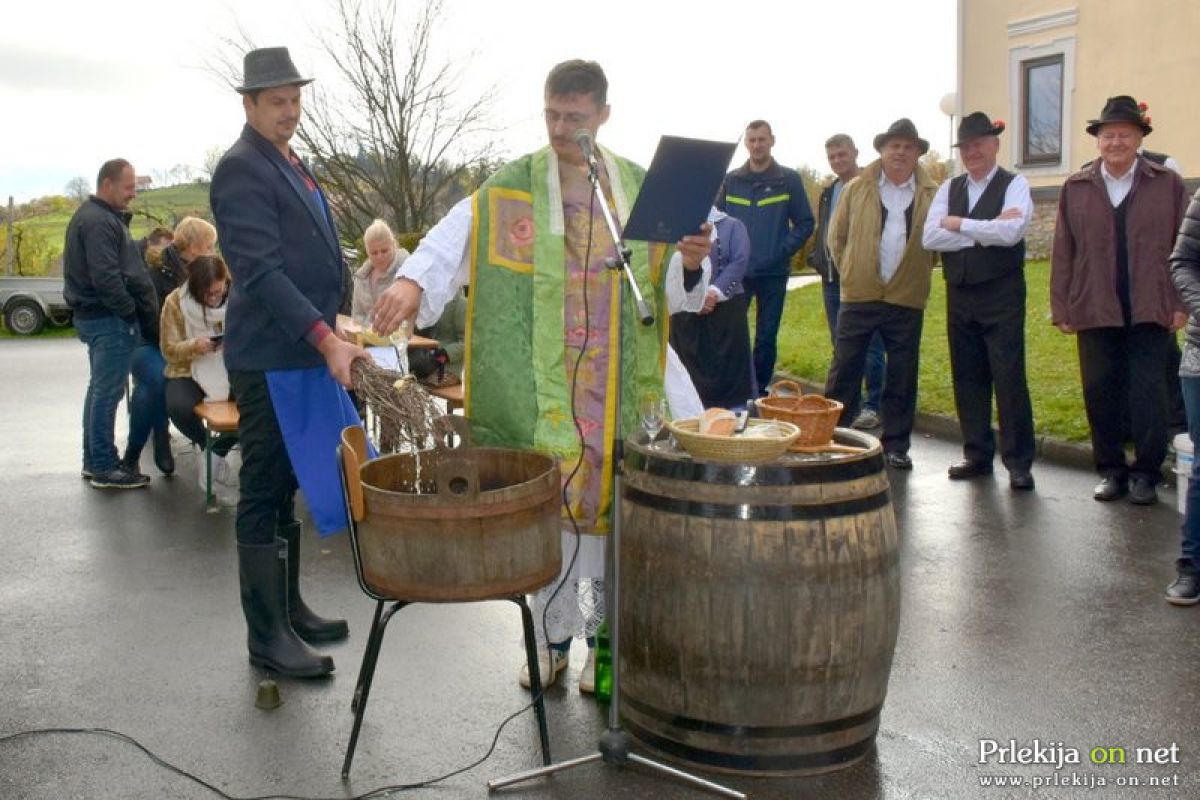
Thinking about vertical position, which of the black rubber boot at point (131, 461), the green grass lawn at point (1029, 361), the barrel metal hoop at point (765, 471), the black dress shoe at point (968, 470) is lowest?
the black dress shoe at point (968, 470)

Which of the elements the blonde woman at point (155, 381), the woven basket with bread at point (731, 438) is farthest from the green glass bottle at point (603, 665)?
the blonde woman at point (155, 381)

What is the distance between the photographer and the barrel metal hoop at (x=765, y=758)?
388 centimetres

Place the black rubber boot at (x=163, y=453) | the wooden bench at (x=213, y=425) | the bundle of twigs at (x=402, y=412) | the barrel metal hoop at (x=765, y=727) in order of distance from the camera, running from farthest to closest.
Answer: the black rubber boot at (x=163, y=453), the wooden bench at (x=213, y=425), the bundle of twigs at (x=402, y=412), the barrel metal hoop at (x=765, y=727)

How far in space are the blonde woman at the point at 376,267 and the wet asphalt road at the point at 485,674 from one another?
101 inches

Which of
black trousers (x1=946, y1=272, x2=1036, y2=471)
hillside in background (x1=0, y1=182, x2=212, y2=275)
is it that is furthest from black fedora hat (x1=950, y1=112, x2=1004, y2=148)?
hillside in background (x1=0, y1=182, x2=212, y2=275)

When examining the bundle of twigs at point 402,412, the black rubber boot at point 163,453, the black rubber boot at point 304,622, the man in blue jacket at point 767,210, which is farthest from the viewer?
the man in blue jacket at point 767,210

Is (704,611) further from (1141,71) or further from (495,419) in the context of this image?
(1141,71)

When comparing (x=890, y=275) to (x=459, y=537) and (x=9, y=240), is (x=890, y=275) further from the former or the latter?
(x=9, y=240)

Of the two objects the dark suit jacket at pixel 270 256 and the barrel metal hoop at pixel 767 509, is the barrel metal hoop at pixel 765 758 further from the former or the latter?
the dark suit jacket at pixel 270 256

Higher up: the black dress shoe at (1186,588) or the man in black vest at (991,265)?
the man in black vest at (991,265)

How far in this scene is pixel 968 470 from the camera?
8.16 meters

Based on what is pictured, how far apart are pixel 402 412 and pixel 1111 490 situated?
4975 millimetres

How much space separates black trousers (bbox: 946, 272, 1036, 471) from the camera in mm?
7820

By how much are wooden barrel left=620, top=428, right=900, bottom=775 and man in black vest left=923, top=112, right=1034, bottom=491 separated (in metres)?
4.18
